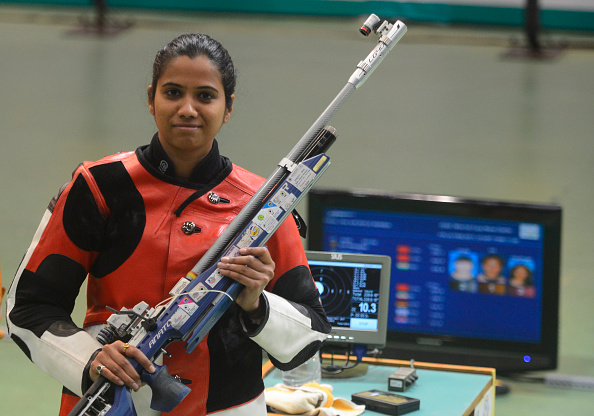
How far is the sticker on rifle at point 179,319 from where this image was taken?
1.81 metres

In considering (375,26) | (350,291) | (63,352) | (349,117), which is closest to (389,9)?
(349,117)

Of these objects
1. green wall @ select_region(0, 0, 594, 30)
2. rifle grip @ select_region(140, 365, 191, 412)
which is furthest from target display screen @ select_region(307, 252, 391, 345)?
green wall @ select_region(0, 0, 594, 30)

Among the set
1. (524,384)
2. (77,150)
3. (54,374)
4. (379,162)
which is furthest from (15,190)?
(54,374)

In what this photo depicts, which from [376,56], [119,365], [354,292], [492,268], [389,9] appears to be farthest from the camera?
[389,9]

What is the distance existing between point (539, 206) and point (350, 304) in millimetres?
1030

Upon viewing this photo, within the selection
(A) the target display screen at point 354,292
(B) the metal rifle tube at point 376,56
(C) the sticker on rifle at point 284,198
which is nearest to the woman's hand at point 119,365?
(C) the sticker on rifle at point 284,198

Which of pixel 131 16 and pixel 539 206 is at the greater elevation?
pixel 131 16

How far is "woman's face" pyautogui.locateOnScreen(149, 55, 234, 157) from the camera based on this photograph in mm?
1873

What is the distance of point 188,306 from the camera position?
1810mm

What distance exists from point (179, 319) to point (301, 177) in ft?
1.18

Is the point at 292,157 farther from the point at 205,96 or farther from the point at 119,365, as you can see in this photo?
the point at 119,365

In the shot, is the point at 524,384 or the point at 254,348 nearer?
the point at 254,348

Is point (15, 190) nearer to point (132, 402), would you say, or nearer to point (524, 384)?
point (524, 384)

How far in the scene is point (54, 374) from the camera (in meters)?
1.87
